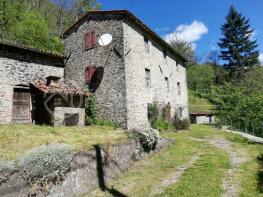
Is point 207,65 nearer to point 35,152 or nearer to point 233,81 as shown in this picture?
point 233,81

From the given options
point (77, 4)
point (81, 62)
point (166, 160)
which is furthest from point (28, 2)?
point (166, 160)

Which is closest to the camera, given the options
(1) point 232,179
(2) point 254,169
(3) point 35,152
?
(3) point 35,152

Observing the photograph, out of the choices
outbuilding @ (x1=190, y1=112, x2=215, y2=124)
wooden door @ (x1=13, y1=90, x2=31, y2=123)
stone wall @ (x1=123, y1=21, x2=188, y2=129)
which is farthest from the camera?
outbuilding @ (x1=190, y1=112, x2=215, y2=124)

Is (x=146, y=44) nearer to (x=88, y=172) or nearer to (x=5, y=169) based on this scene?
(x=88, y=172)

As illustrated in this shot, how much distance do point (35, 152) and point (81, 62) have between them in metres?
12.2

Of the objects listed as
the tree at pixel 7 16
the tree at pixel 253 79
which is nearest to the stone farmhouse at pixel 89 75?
the tree at pixel 7 16

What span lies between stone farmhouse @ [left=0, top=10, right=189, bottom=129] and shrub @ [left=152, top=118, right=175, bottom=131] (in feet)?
3.42

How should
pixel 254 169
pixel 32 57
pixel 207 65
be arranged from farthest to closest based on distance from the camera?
pixel 207 65
pixel 32 57
pixel 254 169

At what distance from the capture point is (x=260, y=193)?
25.3ft

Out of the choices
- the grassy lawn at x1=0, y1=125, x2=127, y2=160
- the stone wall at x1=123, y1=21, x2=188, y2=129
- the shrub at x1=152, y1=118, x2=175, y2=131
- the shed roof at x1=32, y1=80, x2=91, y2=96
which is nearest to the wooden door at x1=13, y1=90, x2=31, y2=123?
the shed roof at x1=32, y1=80, x2=91, y2=96

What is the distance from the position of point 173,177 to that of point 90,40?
1209cm

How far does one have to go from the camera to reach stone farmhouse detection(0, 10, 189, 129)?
1546 cm

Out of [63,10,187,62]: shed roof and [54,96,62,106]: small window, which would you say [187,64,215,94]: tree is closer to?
[63,10,187,62]: shed roof

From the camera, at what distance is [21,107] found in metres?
16.0
